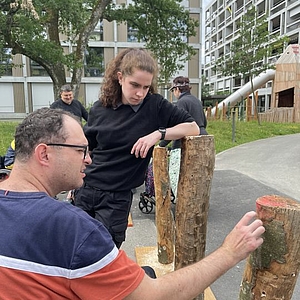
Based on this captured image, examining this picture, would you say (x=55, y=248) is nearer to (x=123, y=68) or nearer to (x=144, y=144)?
(x=144, y=144)

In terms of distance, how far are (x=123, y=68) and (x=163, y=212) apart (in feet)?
5.89

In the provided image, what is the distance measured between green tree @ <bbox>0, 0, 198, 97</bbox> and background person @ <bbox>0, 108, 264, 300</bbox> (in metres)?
8.31

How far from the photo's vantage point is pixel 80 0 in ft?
35.6

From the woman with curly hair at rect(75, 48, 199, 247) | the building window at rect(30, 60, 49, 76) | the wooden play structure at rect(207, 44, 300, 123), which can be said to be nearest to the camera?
the woman with curly hair at rect(75, 48, 199, 247)

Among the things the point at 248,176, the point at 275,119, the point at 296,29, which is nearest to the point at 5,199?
the point at 248,176

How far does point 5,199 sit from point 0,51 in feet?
41.0

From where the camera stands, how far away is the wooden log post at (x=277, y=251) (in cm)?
147

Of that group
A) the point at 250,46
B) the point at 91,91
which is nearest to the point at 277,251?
the point at 250,46

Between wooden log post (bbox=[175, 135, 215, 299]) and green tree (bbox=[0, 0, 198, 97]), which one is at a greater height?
green tree (bbox=[0, 0, 198, 97])

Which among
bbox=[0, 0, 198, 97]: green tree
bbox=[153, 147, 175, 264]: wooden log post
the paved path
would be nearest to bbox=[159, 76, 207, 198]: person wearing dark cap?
bbox=[153, 147, 175, 264]: wooden log post

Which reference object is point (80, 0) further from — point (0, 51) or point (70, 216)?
point (70, 216)

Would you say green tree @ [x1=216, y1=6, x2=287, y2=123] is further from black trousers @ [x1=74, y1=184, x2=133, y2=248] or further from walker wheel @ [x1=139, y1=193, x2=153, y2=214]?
black trousers @ [x1=74, y1=184, x2=133, y2=248]

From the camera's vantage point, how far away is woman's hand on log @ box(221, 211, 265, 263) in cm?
133

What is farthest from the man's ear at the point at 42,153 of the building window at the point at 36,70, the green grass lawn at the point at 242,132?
the building window at the point at 36,70
